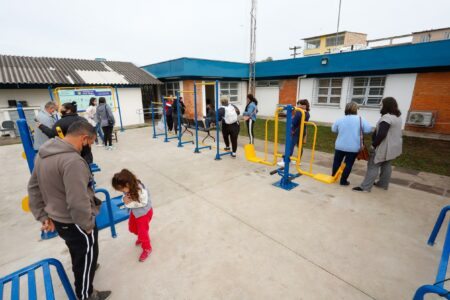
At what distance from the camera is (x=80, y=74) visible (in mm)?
12133

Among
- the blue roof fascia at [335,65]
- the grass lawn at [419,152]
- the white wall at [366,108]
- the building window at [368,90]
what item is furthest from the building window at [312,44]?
the grass lawn at [419,152]

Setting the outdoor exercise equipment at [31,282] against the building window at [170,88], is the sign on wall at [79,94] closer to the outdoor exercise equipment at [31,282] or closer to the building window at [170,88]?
the building window at [170,88]

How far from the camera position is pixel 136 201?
256 centimetres

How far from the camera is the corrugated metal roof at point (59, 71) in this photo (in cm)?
1038

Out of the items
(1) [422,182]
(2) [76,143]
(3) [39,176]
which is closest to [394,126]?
(1) [422,182]

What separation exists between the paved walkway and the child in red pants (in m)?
0.26

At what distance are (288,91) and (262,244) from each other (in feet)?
41.5

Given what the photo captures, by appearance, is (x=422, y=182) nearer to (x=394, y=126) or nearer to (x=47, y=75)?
(x=394, y=126)

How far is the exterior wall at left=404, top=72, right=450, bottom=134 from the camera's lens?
9.02m

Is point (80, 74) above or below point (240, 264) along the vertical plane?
above

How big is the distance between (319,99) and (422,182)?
9.21 meters

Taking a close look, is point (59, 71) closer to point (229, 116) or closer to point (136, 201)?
point (229, 116)

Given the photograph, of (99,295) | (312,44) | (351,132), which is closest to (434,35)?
(312,44)

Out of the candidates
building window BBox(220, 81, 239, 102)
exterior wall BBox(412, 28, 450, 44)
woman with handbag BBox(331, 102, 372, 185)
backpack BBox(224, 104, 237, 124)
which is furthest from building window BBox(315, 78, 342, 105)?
exterior wall BBox(412, 28, 450, 44)
